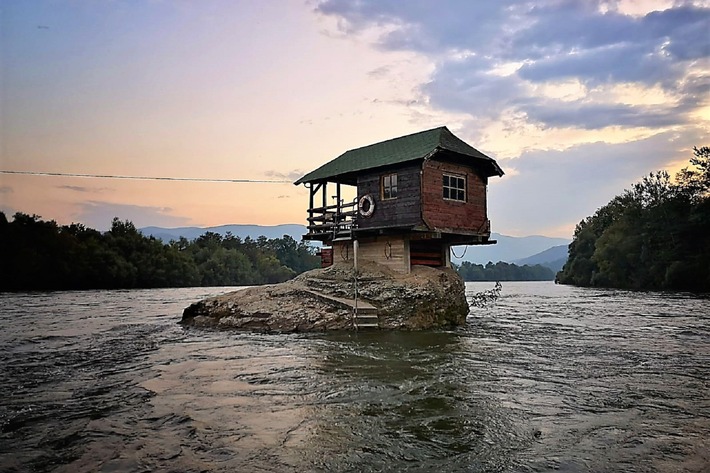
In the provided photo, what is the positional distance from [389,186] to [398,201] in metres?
0.91

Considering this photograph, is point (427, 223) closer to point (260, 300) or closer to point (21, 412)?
point (260, 300)

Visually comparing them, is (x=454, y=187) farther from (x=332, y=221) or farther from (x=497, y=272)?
(x=497, y=272)

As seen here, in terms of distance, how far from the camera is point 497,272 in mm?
176000

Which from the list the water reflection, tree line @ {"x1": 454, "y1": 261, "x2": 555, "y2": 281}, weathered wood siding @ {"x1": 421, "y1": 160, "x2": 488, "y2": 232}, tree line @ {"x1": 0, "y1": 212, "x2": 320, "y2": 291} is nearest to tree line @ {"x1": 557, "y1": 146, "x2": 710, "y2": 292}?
weathered wood siding @ {"x1": 421, "y1": 160, "x2": 488, "y2": 232}

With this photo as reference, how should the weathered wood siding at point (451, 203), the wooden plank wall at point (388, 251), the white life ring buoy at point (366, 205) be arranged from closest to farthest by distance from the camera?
1. the weathered wood siding at point (451, 203)
2. the wooden plank wall at point (388, 251)
3. the white life ring buoy at point (366, 205)

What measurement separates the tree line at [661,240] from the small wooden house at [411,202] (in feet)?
143

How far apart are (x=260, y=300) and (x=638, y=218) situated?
6729 cm

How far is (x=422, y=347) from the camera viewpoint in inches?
571

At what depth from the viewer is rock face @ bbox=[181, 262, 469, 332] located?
60.7ft

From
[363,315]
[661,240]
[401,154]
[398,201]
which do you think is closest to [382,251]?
[398,201]


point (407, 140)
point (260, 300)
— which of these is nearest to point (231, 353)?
point (260, 300)

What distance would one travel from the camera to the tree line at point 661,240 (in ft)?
183

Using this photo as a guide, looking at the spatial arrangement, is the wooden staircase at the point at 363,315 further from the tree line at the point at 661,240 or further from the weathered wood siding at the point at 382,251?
the tree line at the point at 661,240

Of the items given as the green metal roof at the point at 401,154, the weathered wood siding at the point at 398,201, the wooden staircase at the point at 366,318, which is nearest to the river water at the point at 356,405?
the wooden staircase at the point at 366,318
